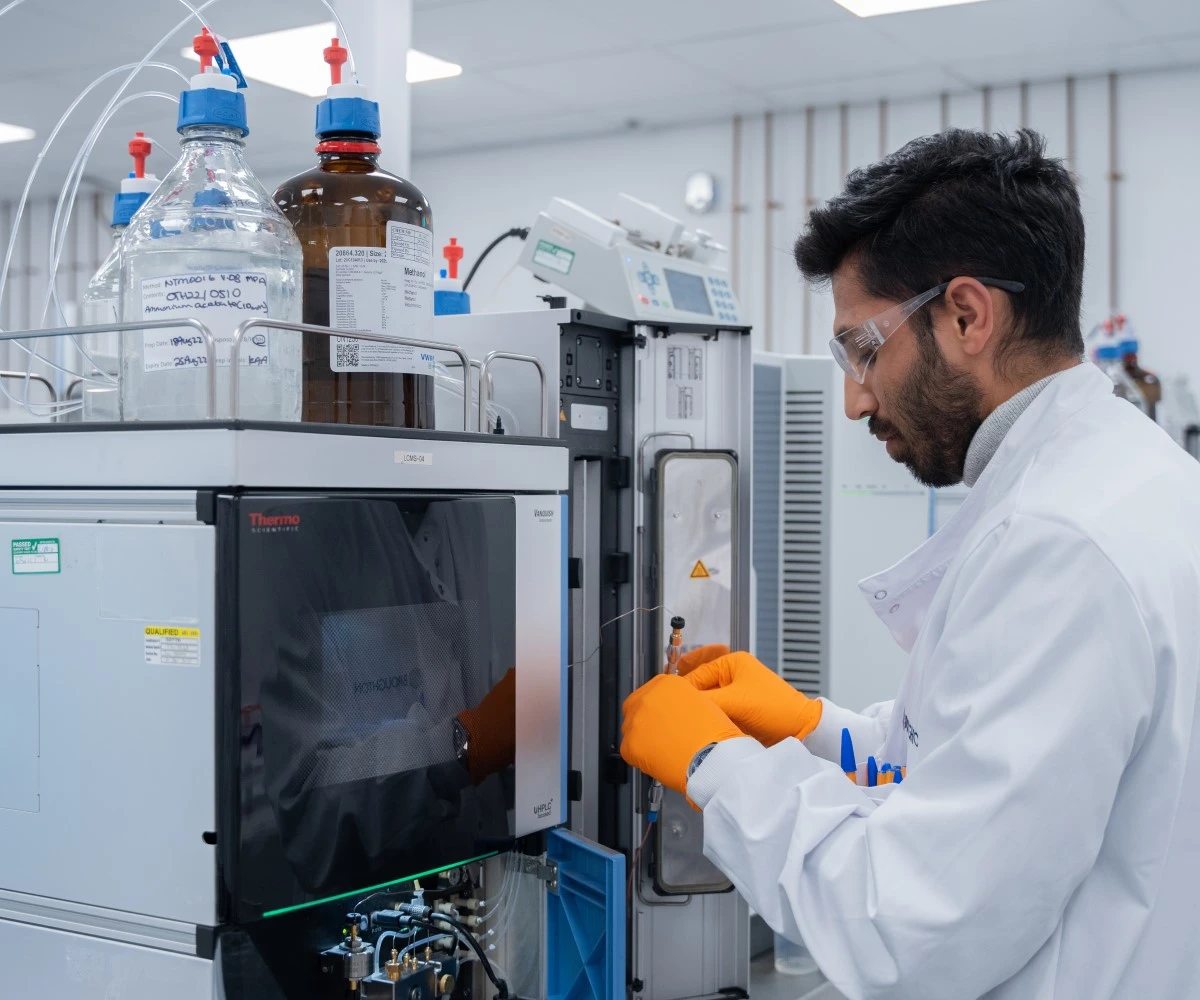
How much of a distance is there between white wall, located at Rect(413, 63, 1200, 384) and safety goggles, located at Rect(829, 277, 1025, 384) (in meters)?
2.07

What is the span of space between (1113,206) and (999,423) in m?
3.30

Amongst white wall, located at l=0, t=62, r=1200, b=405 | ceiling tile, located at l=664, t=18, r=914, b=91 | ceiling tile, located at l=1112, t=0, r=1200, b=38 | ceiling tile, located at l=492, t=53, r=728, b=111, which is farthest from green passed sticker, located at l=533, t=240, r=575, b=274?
ceiling tile, located at l=1112, t=0, r=1200, b=38

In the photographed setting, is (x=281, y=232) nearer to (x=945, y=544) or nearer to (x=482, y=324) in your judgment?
(x=482, y=324)

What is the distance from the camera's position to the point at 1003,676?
847 mm

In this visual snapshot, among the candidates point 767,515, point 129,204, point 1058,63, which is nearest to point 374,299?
point 129,204

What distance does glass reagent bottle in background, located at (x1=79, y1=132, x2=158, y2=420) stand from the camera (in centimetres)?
117

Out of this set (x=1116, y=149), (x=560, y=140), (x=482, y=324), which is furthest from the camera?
(x=560, y=140)

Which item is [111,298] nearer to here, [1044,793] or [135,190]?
[135,190]

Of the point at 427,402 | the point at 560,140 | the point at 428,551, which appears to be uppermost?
the point at 560,140

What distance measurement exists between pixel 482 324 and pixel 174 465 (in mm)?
714

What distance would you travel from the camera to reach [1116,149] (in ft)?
12.8

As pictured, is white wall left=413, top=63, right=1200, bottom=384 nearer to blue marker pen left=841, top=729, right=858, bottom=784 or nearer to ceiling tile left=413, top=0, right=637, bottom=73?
ceiling tile left=413, top=0, right=637, bottom=73

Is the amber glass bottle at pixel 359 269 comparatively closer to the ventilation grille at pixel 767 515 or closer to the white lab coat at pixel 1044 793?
the white lab coat at pixel 1044 793

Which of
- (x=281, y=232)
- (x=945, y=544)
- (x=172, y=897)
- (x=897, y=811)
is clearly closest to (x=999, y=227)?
(x=945, y=544)
